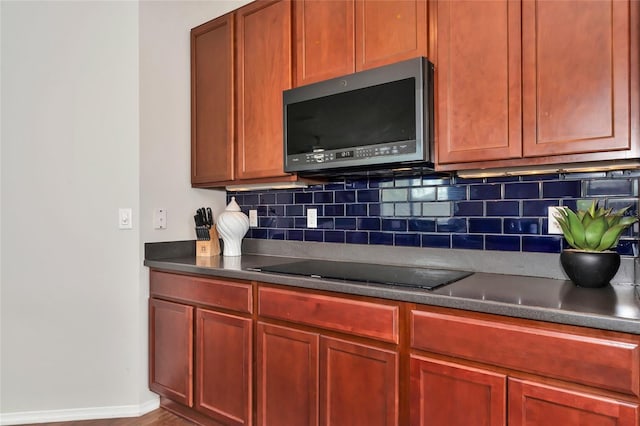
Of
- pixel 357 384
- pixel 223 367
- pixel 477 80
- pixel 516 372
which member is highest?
pixel 477 80

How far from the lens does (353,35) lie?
1907 mm

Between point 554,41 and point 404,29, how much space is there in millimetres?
598

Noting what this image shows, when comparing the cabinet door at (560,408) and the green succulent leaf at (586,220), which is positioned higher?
the green succulent leaf at (586,220)

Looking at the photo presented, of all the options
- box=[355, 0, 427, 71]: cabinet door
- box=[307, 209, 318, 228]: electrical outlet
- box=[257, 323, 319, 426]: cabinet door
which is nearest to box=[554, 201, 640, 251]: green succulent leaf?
box=[355, 0, 427, 71]: cabinet door

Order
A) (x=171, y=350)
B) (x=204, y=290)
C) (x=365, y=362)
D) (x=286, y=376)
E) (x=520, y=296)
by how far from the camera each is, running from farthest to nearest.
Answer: (x=171, y=350), (x=204, y=290), (x=286, y=376), (x=365, y=362), (x=520, y=296)

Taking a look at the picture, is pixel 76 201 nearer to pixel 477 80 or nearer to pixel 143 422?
pixel 143 422

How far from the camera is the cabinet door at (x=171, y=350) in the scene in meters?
2.15

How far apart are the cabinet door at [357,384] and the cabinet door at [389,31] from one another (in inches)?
48.8

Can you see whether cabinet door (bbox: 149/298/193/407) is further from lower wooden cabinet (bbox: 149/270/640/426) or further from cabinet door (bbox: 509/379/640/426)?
cabinet door (bbox: 509/379/640/426)

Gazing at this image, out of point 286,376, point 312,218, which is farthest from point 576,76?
point 286,376

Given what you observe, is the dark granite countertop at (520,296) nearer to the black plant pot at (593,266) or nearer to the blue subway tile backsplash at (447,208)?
the black plant pot at (593,266)

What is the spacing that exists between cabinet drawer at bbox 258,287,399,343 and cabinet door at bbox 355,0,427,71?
107 cm

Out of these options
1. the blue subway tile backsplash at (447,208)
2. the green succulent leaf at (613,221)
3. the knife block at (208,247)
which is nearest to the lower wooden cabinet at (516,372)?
the green succulent leaf at (613,221)

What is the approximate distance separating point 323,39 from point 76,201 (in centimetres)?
162
